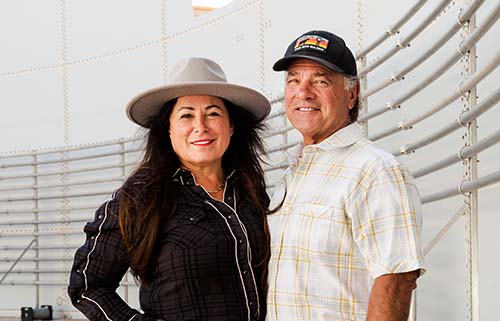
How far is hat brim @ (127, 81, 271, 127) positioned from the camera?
2.18 meters

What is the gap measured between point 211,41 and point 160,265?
15.2 ft

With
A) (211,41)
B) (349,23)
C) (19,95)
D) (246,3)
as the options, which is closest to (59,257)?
(19,95)

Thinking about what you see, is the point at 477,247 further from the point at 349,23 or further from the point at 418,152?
the point at 349,23

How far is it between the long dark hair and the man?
196 millimetres

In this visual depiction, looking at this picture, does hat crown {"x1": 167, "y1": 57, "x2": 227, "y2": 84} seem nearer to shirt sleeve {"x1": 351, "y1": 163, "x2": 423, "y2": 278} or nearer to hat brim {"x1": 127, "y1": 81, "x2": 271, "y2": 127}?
hat brim {"x1": 127, "y1": 81, "x2": 271, "y2": 127}

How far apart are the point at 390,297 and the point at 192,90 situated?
887mm

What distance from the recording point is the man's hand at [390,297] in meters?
1.74

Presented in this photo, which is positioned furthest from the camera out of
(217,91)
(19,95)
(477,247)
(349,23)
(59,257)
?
(19,95)

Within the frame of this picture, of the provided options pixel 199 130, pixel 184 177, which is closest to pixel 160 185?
pixel 184 177

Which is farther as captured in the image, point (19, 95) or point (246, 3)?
point (19, 95)

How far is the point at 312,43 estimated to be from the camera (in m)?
1.96

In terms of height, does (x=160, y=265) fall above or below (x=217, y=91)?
below

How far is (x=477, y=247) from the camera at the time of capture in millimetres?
2744

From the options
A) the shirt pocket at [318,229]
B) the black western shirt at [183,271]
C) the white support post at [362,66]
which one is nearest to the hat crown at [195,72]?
the black western shirt at [183,271]
